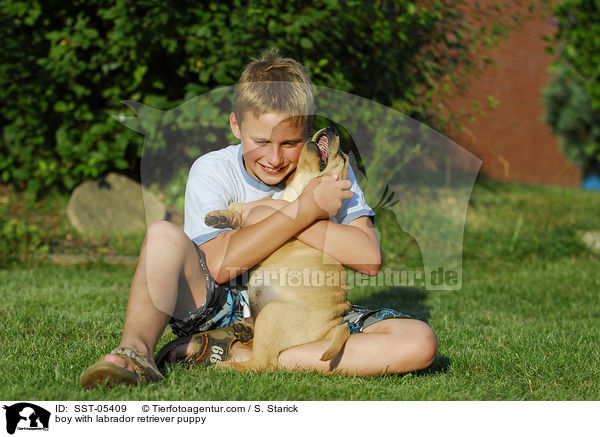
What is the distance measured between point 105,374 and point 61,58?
14.6ft

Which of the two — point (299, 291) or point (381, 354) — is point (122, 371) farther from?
point (381, 354)

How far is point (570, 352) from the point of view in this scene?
287 centimetres

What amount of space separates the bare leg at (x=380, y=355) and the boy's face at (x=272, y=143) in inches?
29.4

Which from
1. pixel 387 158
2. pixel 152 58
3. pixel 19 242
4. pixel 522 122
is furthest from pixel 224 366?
pixel 522 122

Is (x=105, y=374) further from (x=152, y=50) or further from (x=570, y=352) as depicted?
(x=152, y=50)

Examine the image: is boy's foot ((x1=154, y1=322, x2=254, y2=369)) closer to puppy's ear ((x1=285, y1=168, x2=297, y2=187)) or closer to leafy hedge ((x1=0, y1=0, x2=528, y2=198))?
puppy's ear ((x1=285, y1=168, x2=297, y2=187))

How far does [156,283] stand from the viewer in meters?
2.21

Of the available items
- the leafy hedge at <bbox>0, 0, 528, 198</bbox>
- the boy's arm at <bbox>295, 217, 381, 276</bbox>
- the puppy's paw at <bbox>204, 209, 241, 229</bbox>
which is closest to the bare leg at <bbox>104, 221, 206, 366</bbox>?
the puppy's paw at <bbox>204, 209, 241, 229</bbox>

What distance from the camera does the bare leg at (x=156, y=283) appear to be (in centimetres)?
217

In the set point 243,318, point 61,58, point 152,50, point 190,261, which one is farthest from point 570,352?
point 61,58

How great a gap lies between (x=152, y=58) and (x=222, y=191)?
3.55 meters

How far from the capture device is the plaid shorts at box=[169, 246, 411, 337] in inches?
96.3

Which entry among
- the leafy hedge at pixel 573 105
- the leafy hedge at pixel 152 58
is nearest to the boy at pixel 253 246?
the leafy hedge at pixel 152 58
